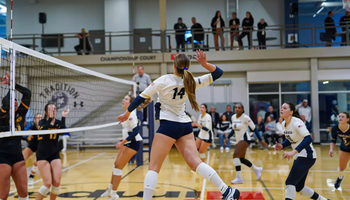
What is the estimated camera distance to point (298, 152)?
4.31 m

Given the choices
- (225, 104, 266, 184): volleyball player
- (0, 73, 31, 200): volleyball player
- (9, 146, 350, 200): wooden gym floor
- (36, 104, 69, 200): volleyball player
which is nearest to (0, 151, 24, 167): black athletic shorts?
(0, 73, 31, 200): volleyball player

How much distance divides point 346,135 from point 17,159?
5.63 meters

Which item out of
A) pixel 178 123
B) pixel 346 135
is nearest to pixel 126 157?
pixel 178 123

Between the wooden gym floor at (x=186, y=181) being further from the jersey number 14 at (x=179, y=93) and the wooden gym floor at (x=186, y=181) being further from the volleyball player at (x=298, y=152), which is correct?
→ the jersey number 14 at (x=179, y=93)

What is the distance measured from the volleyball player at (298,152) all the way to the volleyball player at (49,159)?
3157 millimetres

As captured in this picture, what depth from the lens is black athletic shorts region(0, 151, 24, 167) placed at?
163 inches

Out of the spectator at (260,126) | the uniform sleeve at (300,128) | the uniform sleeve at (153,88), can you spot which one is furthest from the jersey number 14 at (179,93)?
the spectator at (260,126)

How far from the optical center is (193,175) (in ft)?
27.6

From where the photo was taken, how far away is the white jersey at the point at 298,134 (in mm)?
4570

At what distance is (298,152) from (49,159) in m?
3.45

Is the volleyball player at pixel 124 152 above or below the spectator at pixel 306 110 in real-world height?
below

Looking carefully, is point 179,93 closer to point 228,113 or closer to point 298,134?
point 298,134

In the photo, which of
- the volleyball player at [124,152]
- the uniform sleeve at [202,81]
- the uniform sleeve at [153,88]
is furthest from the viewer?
the volleyball player at [124,152]

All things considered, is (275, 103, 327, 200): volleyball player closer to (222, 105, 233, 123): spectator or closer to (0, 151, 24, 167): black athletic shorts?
(0, 151, 24, 167): black athletic shorts
